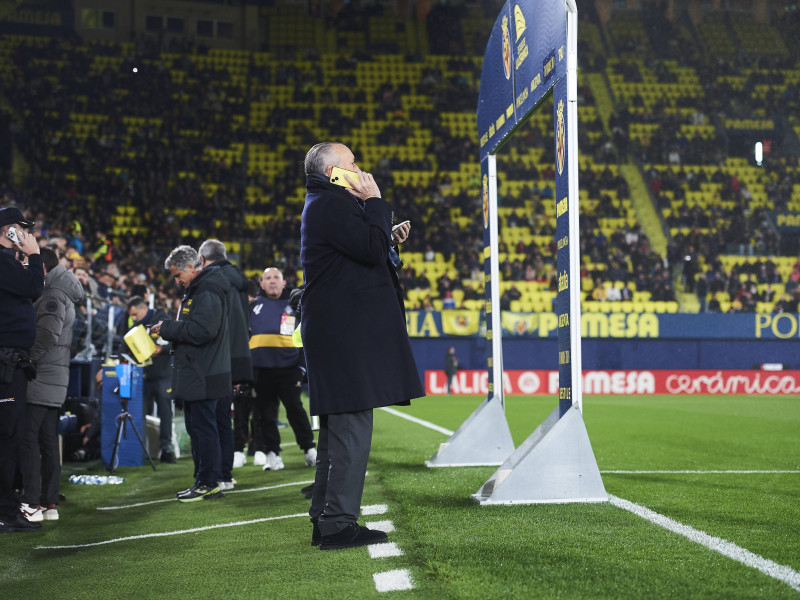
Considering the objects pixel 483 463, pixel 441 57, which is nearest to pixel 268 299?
pixel 483 463

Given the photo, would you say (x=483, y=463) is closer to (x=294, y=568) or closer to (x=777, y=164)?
(x=294, y=568)

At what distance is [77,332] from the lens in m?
10.9

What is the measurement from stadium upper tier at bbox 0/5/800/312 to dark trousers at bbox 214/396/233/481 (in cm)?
1975

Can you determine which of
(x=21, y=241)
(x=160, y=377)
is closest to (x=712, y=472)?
(x=21, y=241)

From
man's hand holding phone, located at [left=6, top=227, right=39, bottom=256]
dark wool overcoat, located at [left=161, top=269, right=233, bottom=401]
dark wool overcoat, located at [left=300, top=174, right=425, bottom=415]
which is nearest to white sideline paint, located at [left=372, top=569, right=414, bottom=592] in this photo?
dark wool overcoat, located at [left=300, top=174, right=425, bottom=415]

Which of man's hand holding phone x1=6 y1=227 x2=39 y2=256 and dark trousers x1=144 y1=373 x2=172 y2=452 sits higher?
man's hand holding phone x1=6 y1=227 x2=39 y2=256

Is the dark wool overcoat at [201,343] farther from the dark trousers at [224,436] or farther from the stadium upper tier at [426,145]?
the stadium upper tier at [426,145]

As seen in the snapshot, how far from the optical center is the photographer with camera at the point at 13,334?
5930 millimetres

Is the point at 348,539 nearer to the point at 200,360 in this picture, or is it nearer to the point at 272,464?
the point at 200,360

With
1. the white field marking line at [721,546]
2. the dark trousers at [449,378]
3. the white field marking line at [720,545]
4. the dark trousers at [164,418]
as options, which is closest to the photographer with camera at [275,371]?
the dark trousers at [164,418]

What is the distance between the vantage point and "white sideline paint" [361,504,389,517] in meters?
5.73

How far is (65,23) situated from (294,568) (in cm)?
4038

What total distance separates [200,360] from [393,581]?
392 cm

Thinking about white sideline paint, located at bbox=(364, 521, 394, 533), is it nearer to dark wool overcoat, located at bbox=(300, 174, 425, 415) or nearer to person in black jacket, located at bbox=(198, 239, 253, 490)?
dark wool overcoat, located at bbox=(300, 174, 425, 415)
